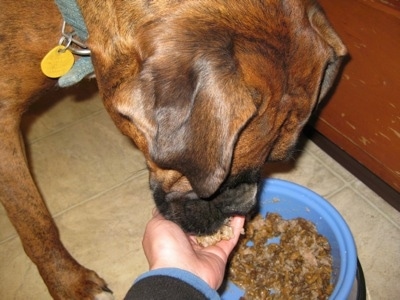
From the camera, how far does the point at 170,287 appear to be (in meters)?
1.42

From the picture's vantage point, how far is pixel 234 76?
116 cm

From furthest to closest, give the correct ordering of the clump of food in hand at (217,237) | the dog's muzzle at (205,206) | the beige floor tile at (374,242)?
the beige floor tile at (374,242) → the clump of food in hand at (217,237) → the dog's muzzle at (205,206)

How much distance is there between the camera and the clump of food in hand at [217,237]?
5.75 feet

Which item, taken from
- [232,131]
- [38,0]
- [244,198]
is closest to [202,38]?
[232,131]

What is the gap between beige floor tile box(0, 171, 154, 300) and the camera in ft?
7.41

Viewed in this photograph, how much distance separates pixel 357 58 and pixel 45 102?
218 cm

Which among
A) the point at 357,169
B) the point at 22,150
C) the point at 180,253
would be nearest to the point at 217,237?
the point at 180,253

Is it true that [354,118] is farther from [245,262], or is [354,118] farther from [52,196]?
[52,196]

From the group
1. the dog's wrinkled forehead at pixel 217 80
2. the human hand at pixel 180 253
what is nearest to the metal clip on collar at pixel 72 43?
the dog's wrinkled forehead at pixel 217 80

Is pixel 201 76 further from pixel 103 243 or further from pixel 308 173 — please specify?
pixel 308 173

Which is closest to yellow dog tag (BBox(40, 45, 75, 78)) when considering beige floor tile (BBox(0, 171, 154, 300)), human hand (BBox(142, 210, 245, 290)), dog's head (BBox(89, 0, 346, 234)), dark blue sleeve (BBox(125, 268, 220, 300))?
dog's head (BBox(89, 0, 346, 234))

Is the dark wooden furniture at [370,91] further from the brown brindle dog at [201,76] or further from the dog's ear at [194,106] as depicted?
the dog's ear at [194,106]

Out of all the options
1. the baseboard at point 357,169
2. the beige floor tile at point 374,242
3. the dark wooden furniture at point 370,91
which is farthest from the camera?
the baseboard at point 357,169

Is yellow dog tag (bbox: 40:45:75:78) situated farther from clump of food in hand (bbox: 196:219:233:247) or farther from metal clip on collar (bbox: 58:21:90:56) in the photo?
clump of food in hand (bbox: 196:219:233:247)
